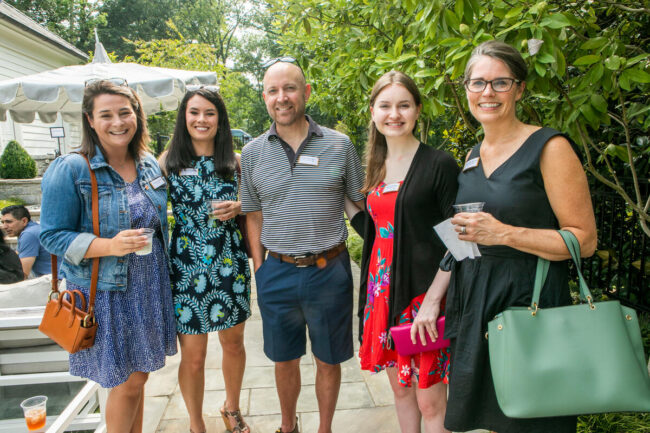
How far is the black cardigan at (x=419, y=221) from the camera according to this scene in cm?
203

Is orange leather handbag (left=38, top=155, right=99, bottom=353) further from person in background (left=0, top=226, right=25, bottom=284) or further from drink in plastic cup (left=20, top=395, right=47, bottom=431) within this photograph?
person in background (left=0, top=226, right=25, bottom=284)

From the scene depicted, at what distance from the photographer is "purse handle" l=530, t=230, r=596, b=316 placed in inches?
59.2

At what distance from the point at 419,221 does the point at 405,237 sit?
102mm

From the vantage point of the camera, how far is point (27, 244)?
4.93 metres

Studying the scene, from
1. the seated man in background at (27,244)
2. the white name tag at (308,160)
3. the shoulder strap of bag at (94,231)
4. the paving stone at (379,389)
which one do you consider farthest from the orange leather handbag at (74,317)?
the seated man in background at (27,244)

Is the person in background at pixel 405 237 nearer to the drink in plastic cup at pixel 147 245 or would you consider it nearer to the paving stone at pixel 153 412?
the drink in plastic cup at pixel 147 245

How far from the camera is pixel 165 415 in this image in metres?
3.16

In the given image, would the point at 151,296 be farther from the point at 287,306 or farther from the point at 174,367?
the point at 174,367

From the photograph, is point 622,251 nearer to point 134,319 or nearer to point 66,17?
point 134,319

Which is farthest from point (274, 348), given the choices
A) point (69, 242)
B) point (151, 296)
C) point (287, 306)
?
point (69, 242)

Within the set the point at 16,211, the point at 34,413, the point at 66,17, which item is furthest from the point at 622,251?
the point at 66,17

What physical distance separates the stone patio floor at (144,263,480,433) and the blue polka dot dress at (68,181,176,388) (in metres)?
1.05

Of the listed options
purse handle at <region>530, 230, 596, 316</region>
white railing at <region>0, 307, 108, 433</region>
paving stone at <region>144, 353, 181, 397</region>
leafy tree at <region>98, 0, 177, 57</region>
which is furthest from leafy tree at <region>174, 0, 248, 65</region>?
purse handle at <region>530, 230, 596, 316</region>

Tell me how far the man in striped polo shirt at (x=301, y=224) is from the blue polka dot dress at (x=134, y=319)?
57 centimetres
